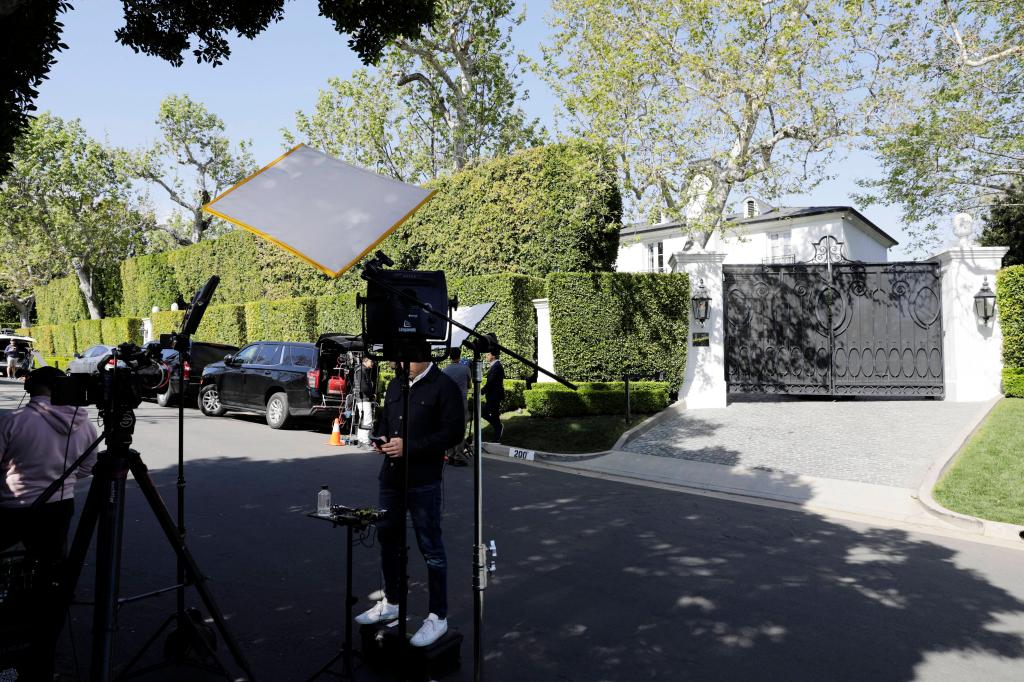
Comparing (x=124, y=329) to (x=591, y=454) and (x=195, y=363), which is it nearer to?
(x=195, y=363)

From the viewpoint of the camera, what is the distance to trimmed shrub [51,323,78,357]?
1623 inches

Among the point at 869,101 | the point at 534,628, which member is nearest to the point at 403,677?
the point at 534,628

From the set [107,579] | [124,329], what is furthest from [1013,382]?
[124,329]

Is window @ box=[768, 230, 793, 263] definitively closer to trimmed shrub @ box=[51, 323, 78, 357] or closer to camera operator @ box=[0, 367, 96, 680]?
trimmed shrub @ box=[51, 323, 78, 357]

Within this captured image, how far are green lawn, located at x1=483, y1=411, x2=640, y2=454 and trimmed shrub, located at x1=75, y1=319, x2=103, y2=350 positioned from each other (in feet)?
105

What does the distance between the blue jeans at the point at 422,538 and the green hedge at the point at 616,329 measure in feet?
38.0

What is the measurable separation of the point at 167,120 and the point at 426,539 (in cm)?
5094

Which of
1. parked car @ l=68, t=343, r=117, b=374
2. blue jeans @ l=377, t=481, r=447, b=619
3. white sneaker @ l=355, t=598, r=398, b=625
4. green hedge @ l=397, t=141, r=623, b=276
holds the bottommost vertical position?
white sneaker @ l=355, t=598, r=398, b=625

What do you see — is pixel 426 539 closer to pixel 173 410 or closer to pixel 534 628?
pixel 534 628

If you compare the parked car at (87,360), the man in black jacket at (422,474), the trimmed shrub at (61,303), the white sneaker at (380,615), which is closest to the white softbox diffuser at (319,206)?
the man in black jacket at (422,474)

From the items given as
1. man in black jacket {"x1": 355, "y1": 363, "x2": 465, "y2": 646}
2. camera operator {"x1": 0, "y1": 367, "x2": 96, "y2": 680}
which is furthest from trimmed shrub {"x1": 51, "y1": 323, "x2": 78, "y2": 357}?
man in black jacket {"x1": 355, "y1": 363, "x2": 465, "y2": 646}

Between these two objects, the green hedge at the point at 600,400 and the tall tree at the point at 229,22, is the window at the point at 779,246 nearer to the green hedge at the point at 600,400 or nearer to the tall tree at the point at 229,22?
the green hedge at the point at 600,400

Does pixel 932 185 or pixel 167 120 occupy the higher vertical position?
pixel 167 120

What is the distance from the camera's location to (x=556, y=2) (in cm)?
1898
